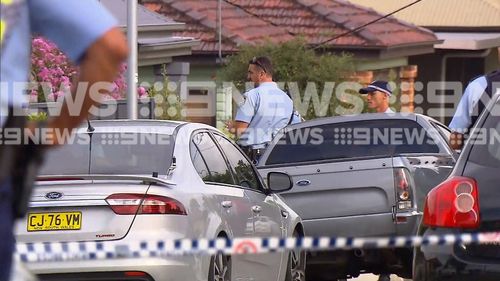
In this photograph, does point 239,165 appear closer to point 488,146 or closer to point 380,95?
point 488,146

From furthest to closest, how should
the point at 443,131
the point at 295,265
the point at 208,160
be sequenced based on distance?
the point at 443,131, the point at 295,265, the point at 208,160

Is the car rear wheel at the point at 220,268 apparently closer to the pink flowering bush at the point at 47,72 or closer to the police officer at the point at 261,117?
the police officer at the point at 261,117

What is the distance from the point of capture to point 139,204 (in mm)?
7414

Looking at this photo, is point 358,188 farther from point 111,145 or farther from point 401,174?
point 111,145

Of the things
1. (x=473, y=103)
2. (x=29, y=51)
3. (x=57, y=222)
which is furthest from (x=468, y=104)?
(x=29, y=51)

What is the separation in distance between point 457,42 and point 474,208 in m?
23.8

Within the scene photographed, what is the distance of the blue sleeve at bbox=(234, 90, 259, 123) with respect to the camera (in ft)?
43.0

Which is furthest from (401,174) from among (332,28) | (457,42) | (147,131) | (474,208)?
(457,42)

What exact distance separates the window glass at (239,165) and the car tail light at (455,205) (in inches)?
100

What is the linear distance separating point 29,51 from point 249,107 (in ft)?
32.4

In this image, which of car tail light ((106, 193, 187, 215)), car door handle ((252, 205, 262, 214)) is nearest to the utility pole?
car door handle ((252, 205, 262, 214))

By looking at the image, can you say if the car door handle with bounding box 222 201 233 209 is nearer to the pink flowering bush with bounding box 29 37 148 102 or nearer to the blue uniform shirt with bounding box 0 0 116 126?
the blue uniform shirt with bounding box 0 0 116 126

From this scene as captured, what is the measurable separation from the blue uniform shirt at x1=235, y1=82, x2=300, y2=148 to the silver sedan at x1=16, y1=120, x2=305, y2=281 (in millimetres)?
3622

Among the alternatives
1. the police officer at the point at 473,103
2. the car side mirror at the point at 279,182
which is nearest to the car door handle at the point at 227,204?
the car side mirror at the point at 279,182
